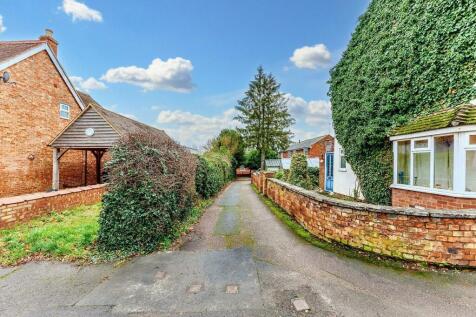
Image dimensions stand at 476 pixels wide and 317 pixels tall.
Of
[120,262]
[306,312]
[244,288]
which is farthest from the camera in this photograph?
[120,262]

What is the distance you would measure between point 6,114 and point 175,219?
11965mm

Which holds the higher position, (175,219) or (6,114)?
(6,114)

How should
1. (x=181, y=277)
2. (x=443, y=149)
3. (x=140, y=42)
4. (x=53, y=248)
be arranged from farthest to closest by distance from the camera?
1. (x=140, y=42)
2. (x=443, y=149)
3. (x=53, y=248)
4. (x=181, y=277)

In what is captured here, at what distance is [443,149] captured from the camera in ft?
24.3

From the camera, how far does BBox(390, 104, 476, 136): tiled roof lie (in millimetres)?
6520

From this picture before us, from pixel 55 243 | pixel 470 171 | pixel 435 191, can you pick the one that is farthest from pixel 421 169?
pixel 55 243

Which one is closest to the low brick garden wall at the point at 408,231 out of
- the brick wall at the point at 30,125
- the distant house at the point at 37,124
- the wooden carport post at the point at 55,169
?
the distant house at the point at 37,124

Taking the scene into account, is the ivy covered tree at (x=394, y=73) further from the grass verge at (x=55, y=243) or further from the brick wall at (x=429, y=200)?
the grass verge at (x=55, y=243)

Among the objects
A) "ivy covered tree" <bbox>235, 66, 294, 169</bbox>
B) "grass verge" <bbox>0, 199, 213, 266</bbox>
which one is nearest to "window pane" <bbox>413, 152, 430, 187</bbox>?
"grass verge" <bbox>0, 199, 213, 266</bbox>

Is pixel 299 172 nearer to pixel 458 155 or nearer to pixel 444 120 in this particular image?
pixel 444 120

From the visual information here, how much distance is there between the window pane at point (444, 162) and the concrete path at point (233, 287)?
4128mm

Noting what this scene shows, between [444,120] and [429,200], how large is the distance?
2.57 meters

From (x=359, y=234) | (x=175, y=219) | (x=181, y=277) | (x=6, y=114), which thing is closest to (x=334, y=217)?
(x=359, y=234)

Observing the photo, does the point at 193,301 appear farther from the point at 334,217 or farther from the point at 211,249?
the point at 334,217
